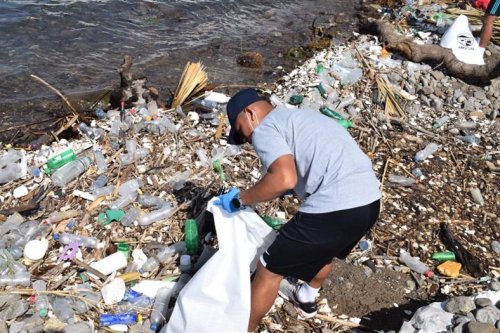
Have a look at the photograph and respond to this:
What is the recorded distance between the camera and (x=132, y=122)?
5.48 metres

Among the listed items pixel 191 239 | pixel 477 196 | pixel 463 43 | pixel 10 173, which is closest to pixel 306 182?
pixel 191 239

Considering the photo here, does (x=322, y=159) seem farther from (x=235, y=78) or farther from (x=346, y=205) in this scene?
(x=235, y=78)

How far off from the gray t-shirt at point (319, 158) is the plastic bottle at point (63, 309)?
69.9 inches

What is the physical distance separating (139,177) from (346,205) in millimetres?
2475

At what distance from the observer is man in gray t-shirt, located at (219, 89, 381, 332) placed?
9.30 ft

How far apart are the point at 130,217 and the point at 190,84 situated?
102 inches

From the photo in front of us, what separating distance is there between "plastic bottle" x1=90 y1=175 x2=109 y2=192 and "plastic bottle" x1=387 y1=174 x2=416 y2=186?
2.92m

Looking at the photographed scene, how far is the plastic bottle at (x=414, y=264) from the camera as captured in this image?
4090 mm

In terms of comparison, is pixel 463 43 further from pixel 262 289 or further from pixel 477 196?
pixel 262 289

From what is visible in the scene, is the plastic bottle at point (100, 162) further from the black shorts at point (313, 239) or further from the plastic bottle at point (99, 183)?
the black shorts at point (313, 239)

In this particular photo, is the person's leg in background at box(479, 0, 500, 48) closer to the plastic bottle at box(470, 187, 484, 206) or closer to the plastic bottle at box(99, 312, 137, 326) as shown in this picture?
the plastic bottle at box(470, 187, 484, 206)

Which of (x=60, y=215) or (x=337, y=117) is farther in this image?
(x=337, y=117)

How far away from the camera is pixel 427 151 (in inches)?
223

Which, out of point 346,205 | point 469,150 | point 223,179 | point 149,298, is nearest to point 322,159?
point 346,205
